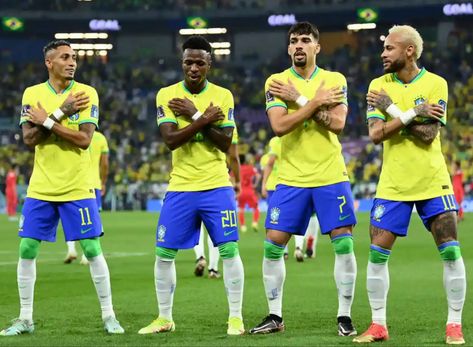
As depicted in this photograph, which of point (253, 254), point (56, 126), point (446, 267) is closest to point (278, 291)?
→ point (446, 267)

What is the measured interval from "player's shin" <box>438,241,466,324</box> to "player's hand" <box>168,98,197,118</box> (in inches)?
102

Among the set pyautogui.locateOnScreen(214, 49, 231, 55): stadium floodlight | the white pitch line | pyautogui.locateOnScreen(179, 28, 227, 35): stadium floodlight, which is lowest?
the white pitch line

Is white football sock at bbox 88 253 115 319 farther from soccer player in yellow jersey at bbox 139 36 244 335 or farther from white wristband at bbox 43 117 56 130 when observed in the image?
white wristband at bbox 43 117 56 130

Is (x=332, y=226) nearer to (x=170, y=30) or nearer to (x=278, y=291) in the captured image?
(x=278, y=291)

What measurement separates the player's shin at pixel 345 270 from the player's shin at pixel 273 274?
519 mm

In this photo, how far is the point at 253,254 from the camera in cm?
2036

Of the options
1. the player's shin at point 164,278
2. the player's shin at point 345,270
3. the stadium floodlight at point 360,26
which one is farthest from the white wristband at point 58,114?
the stadium floodlight at point 360,26

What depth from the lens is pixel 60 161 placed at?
9.89m

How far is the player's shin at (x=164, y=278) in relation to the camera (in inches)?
392

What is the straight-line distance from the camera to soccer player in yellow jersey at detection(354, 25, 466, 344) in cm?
903

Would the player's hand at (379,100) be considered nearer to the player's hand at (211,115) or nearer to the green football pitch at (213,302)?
the player's hand at (211,115)

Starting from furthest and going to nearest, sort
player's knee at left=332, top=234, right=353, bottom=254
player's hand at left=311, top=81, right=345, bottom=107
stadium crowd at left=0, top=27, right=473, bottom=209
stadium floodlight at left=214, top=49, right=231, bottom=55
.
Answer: stadium floodlight at left=214, top=49, right=231, bottom=55, stadium crowd at left=0, top=27, right=473, bottom=209, player's knee at left=332, top=234, right=353, bottom=254, player's hand at left=311, top=81, right=345, bottom=107

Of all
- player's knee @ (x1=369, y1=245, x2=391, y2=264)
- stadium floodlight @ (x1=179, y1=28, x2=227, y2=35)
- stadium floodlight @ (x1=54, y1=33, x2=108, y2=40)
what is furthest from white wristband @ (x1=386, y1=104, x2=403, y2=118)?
stadium floodlight @ (x1=54, y1=33, x2=108, y2=40)

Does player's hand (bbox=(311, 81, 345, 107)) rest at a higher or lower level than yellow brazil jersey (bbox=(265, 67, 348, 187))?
higher
